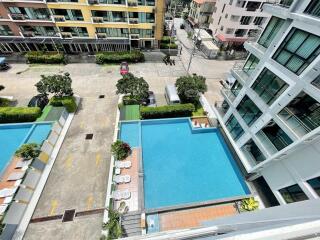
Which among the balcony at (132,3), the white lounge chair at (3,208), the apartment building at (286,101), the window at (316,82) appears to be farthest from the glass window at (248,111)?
the balcony at (132,3)

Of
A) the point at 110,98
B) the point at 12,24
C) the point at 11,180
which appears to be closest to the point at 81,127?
the point at 110,98

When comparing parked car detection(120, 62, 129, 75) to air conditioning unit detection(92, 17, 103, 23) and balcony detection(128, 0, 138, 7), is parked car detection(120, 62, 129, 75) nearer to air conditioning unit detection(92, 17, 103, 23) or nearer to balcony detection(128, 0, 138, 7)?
air conditioning unit detection(92, 17, 103, 23)

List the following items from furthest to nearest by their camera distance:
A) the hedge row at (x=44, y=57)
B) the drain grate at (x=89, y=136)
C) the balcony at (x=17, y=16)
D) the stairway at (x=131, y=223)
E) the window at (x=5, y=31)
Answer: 1. the hedge row at (x=44, y=57)
2. the window at (x=5, y=31)
3. the balcony at (x=17, y=16)
4. the drain grate at (x=89, y=136)
5. the stairway at (x=131, y=223)

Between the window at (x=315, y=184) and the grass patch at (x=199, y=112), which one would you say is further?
the grass patch at (x=199, y=112)

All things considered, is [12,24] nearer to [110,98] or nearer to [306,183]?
[110,98]

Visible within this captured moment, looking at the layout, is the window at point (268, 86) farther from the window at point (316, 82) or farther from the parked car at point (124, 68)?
the parked car at point (124, 68)

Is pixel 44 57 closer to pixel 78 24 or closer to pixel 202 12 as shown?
pixel 78 24

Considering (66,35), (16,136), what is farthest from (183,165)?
(66,35)
